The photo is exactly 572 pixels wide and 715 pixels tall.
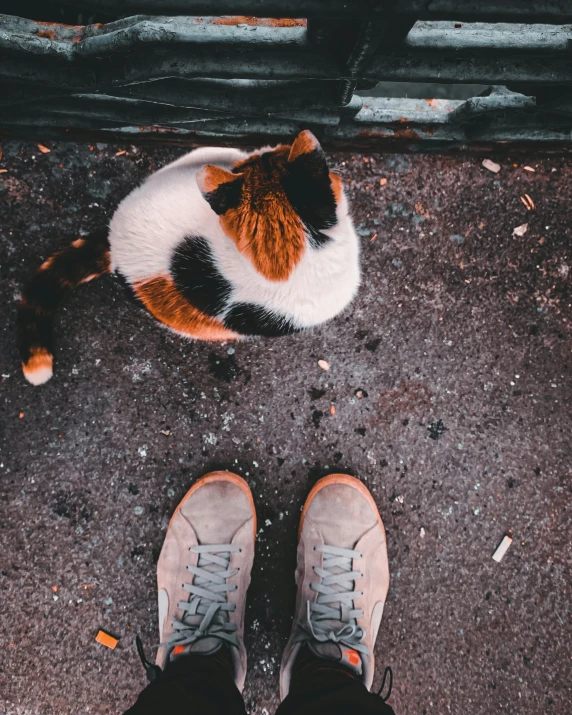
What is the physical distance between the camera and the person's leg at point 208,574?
1550 mm

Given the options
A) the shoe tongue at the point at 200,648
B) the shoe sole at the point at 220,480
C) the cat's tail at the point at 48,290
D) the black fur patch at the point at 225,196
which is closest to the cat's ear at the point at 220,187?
the black fur patch at the point at 225,196

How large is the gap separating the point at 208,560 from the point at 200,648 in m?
0.28

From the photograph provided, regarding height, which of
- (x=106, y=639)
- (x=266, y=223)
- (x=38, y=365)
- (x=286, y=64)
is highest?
(x=286, y=64)

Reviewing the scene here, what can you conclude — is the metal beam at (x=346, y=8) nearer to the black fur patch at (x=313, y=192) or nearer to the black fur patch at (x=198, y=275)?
the black fur patch at (x=313, y=192)

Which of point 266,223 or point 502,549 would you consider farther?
point 502,549

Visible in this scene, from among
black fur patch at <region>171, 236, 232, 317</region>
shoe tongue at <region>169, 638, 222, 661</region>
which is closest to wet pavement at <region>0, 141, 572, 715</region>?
shoe tongue at <region>169, 638, 222, 661</region>

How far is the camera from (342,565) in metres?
1.65

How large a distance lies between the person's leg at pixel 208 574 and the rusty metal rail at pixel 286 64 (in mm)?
1239

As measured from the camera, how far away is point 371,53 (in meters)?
0.91

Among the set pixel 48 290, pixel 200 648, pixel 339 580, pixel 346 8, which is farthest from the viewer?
pixel 339 580

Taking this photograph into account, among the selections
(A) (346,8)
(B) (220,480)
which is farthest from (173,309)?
(A) (346,8)

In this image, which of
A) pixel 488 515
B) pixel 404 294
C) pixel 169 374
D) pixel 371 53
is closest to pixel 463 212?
pixel 404 294

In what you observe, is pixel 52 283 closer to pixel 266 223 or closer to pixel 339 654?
pixel 266 223

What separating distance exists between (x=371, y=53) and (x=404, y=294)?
0.86m
